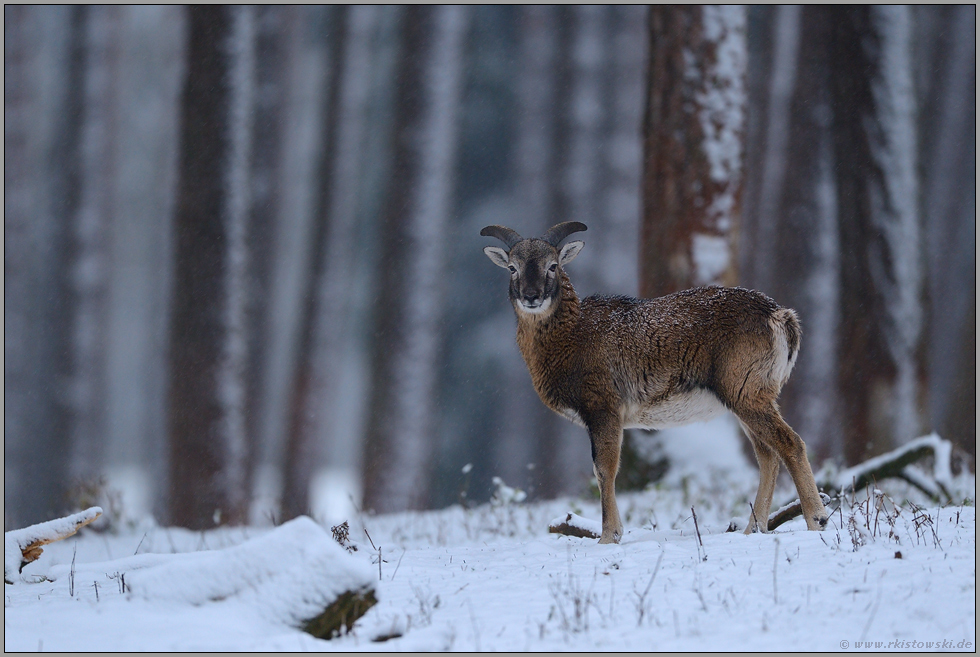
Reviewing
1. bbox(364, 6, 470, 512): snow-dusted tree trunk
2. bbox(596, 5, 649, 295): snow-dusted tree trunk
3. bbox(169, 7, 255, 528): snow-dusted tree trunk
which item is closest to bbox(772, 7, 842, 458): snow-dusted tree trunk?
bbox(596, 5, 649, 295): snow-dusted tree trunk

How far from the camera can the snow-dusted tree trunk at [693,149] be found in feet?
33.9

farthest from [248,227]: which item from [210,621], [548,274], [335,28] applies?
[335,28]

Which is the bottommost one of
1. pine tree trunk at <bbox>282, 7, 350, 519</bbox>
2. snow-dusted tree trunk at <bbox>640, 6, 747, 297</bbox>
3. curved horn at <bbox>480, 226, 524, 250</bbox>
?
pine tree trunk at <bbox>282, 7, 350, 519</bbox>

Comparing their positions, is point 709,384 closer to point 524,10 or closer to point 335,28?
point 335,28

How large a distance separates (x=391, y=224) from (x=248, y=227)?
3.69 meters

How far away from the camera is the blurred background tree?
1197 cm

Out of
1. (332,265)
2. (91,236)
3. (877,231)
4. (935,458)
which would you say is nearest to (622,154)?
(332,265)

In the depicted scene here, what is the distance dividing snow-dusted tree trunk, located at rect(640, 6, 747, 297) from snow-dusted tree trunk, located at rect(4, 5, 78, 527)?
14.7m

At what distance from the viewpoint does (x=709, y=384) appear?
6898mm

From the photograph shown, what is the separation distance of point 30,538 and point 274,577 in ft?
8.97

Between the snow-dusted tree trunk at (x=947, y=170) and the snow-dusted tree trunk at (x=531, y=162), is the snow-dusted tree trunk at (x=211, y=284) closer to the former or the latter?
the snow-dusted tree trunk at (x=531, y=162)

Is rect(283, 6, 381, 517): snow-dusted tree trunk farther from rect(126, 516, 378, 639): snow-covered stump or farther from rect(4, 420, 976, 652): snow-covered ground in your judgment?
rect(126, 516, 378, 639): snow-covered stump

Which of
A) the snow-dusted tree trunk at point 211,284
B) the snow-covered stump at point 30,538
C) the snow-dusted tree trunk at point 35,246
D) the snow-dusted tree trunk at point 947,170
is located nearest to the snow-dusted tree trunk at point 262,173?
the snow-dusted tree trunk at point 211,284

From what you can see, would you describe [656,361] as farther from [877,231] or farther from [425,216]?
[425,216]
